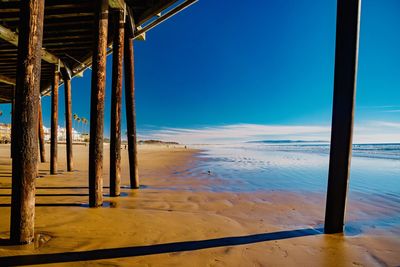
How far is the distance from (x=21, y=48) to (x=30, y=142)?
40.5 inches

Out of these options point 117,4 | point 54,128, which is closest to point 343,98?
point 117,4

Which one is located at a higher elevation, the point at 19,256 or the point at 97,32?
the point at 97,32

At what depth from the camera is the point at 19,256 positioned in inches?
92.2

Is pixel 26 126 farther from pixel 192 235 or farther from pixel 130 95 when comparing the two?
pixel 130 95

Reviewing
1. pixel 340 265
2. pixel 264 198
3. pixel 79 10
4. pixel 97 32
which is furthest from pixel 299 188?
pixel 79 10

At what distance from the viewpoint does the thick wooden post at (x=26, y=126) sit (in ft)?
8.37

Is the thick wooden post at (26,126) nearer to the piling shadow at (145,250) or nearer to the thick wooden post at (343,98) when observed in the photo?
the piling shadow at (145,250)

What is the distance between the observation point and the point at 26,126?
2561 millimetres

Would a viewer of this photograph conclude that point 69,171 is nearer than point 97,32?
No

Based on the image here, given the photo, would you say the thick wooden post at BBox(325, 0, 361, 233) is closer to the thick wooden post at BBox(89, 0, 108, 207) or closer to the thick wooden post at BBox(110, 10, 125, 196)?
the thick wooden post at BBox(89, 0, 108, 207)

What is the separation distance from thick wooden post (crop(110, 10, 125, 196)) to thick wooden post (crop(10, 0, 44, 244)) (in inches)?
88.2

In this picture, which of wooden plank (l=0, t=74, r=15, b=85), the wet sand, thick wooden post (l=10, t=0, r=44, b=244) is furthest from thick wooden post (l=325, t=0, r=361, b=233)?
Result: wooden plank (l=0, t=74, r=15, b=85)

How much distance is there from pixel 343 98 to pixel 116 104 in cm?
399

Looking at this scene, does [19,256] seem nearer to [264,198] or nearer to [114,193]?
[114,193]
